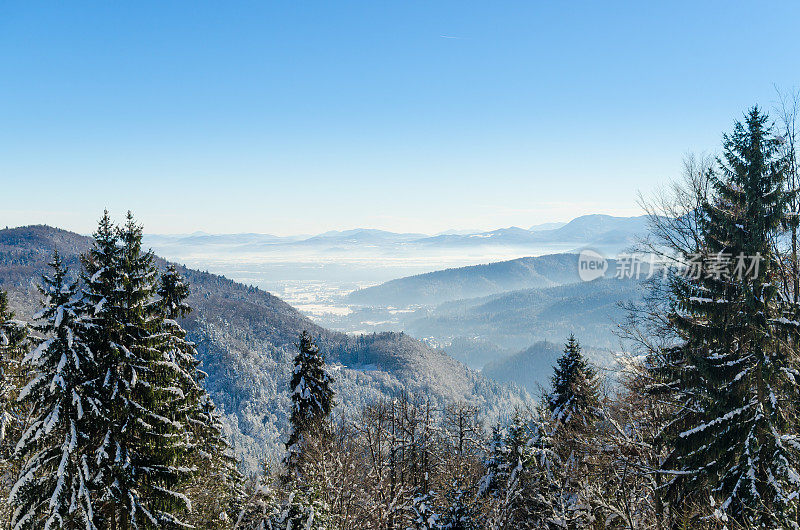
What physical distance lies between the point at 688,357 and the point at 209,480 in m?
17.9

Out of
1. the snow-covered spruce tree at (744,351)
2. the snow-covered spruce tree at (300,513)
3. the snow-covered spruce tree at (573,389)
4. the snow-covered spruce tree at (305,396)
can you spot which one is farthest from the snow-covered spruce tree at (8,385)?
the snow-covered spruce tree at (573,389)

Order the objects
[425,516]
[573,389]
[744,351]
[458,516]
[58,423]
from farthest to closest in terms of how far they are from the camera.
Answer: [573,389] → [425,516] → [458,516] → [744,351] → [58,423]

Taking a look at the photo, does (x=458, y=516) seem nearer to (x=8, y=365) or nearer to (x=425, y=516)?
(x=425, y=516)

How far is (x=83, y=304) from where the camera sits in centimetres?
1138

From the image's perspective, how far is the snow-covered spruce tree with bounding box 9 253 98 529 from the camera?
10.4m

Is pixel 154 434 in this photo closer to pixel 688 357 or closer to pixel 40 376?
pixel 40 376

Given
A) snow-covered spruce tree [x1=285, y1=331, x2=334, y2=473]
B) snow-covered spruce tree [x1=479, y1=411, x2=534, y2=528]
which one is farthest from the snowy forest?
snow-covered spruce tree [x1=285, y1=331, x2=334, y2=473]

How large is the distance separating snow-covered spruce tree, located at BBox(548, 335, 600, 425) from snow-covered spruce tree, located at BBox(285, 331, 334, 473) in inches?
501

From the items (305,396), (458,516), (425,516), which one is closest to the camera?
(458,516)

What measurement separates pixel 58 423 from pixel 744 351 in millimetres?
17225

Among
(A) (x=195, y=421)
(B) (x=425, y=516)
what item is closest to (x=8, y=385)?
(A) (x=195, y=421)

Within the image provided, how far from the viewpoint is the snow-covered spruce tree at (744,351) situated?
1065 cm

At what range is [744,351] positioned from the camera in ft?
37.3

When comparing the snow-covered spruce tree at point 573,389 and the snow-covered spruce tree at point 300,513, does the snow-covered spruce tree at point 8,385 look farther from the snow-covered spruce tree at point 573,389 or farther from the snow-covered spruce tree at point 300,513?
the snow-covered spruce tree at point 573,389
